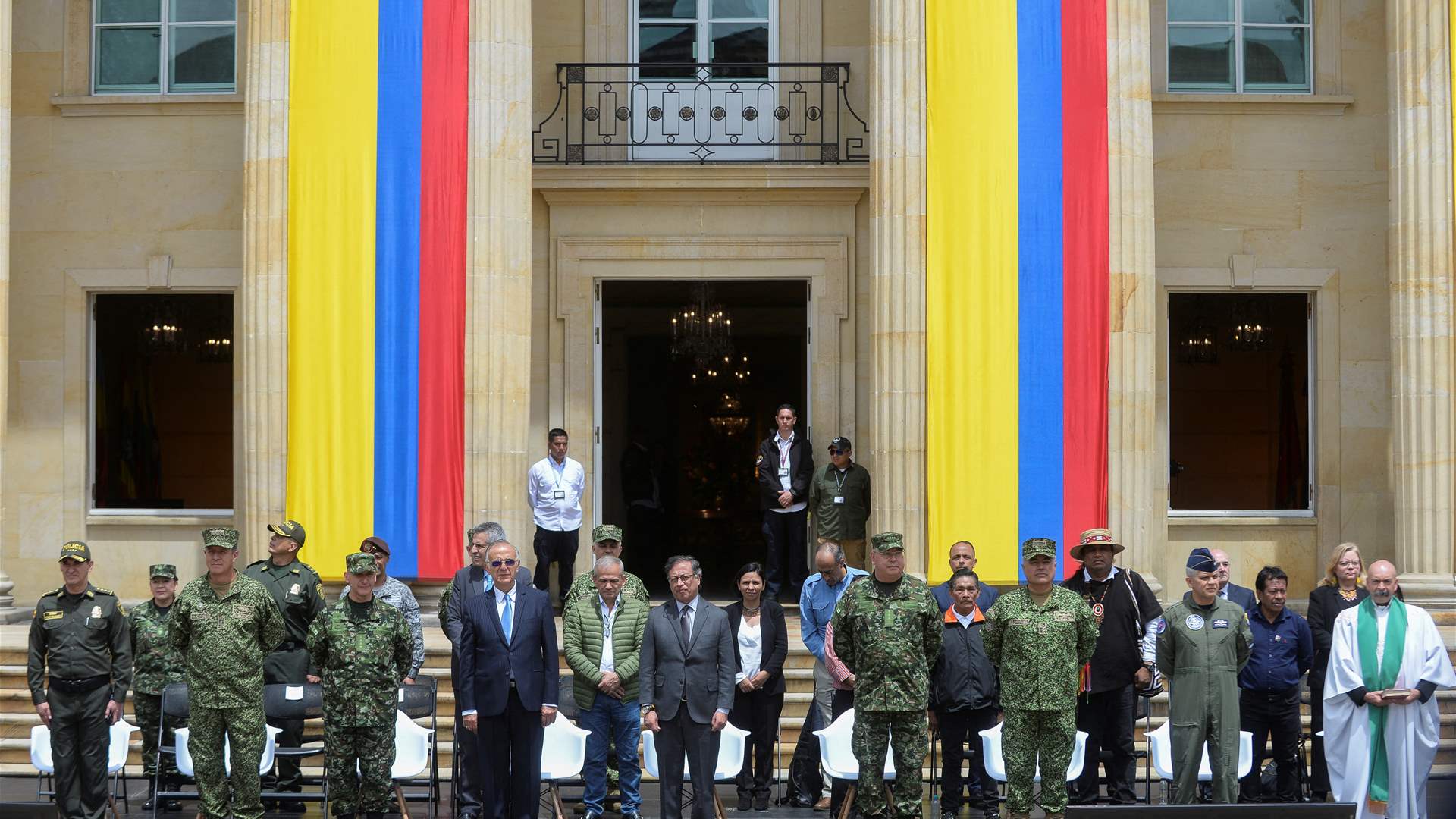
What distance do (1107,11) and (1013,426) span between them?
3.69m

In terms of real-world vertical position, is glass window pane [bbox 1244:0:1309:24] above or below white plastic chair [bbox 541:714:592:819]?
above

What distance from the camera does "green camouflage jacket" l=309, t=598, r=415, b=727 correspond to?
1045 centimetres

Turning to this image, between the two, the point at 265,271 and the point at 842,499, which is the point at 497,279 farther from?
the point at 842,499

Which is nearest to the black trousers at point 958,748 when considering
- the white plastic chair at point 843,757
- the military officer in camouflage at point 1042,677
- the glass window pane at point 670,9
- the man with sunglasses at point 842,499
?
the white plastic chair at point 843,757

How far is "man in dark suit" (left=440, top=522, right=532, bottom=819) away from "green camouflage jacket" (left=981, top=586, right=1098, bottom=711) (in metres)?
3.04

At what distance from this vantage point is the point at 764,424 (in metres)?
26.8

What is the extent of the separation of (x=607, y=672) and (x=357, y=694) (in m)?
1.63

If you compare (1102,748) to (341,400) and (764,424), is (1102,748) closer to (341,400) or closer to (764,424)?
(341,400)

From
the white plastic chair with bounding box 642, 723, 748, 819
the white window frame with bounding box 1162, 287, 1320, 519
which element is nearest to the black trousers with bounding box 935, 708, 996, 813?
the white plastic chair with bounding box 642, 723, 748, 819

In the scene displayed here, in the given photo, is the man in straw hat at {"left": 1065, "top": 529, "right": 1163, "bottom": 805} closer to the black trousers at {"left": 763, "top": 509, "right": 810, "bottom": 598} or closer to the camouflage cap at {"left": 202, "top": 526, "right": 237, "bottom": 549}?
the black trousers at {"left": 763, "top": 509, "right": 810, "bottom": 598}

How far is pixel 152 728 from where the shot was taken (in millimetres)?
11641

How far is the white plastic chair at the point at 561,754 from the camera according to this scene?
1116 cm


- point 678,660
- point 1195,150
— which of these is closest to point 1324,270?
point 1195,150

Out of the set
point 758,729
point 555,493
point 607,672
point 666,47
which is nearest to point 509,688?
point 607,672
